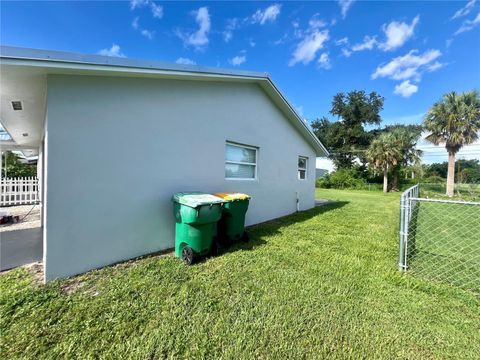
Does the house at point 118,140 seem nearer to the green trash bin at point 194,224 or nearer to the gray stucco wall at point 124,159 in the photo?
the gray stucco wall at point 124,159

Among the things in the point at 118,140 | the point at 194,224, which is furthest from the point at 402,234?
the point at 118,140

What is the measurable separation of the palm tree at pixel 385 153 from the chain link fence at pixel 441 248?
19595 millimetres

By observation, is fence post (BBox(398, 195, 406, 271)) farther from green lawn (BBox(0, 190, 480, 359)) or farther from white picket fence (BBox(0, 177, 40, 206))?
white picket fence (BBox(0, 177, 40, 206))

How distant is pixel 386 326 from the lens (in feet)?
8.06

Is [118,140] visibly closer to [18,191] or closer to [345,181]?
[18,191]

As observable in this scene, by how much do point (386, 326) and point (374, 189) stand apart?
32.2 meters

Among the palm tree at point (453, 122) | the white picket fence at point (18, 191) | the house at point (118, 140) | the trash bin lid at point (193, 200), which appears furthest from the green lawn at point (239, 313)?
the palm tree at point (453, 122)

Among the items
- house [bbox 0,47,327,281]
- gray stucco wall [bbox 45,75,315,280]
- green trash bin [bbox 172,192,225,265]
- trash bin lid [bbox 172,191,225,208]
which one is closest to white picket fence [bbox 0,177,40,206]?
house [bbox 0,47,327,281]

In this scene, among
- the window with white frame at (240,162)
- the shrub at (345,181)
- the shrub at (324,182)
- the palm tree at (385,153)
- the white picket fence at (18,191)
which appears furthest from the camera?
the shrub at (324,182)

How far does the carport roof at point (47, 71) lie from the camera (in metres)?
3.01

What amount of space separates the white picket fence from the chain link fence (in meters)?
14.2

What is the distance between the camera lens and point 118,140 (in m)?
3.95

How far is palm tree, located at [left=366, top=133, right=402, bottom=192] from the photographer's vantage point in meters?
25.4

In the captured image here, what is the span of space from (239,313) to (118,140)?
11.6 feet
